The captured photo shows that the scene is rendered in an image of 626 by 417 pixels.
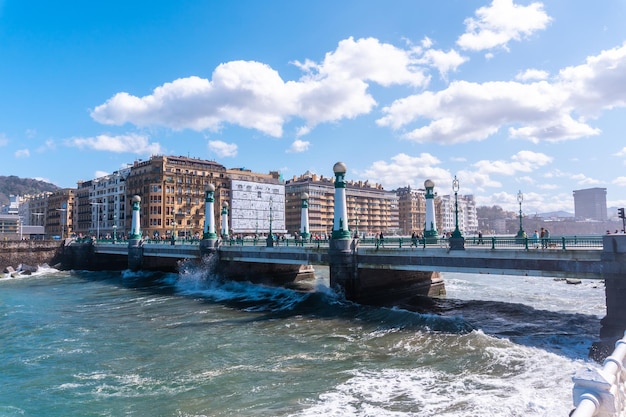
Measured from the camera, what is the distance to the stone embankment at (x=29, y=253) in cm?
6919

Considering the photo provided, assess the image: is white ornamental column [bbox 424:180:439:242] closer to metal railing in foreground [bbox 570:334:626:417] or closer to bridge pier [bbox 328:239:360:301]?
bridge pier [bbox 328:239:360:301]

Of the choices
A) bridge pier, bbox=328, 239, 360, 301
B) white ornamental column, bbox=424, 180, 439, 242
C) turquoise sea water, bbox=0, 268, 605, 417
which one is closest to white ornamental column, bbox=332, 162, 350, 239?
bridge pier, bbox=328, 239, 360, 301

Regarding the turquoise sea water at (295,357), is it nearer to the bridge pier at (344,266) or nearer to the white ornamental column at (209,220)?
the bridge pier at (344,266)

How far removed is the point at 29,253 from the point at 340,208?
6396 cm

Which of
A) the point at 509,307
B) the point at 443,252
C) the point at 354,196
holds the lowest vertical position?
the point at 509,307

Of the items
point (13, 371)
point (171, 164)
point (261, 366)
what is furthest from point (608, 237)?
point (171, 164)

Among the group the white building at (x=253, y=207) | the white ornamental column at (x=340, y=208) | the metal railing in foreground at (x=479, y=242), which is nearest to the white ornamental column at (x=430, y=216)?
the metal railing in foreground at (x=479, y=242)

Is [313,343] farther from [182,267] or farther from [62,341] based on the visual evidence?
[182,267]

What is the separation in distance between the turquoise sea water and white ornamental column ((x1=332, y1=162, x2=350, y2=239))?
4488 mm

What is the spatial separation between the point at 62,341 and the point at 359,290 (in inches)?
706

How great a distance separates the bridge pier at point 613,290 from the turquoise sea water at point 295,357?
43.2 inches

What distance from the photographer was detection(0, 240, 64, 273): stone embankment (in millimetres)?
69188

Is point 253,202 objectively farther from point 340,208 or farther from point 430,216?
point 340,208

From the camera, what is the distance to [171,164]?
10644 centimetres
